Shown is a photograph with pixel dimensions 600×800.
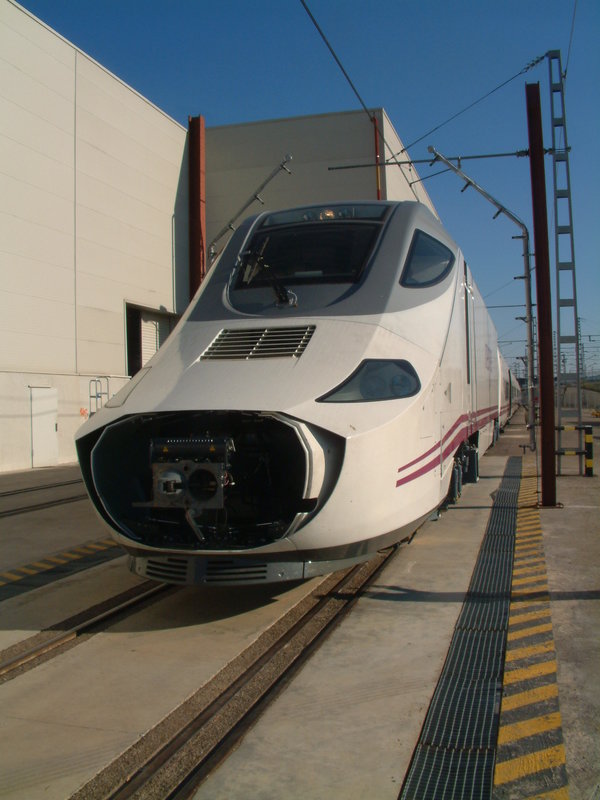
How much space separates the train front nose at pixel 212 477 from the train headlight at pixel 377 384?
0.41 metres

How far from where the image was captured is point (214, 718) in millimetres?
3758

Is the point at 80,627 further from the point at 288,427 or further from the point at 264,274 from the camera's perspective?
the point at 264,274

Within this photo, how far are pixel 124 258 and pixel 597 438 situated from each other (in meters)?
16.6

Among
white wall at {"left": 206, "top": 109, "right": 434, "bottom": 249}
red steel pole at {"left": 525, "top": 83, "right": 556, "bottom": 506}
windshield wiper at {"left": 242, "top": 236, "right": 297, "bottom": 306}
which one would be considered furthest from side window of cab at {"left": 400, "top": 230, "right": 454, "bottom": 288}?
white wall at {"left": 206, "top": 109, "right": 434, "bottom": 249}

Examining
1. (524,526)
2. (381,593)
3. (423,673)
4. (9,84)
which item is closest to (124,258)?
(9,84)

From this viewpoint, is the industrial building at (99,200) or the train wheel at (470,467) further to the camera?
the industrial building at (99,200)

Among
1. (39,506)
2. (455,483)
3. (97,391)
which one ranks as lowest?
(39,506)

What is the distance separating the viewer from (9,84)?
62.1 feet

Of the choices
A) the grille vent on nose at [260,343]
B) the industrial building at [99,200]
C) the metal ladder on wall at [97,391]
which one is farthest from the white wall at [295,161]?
the grille vent on nose at [260,343]

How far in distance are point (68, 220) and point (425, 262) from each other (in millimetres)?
16976

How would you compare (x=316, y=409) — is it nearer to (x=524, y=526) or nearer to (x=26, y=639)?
(x=26, y=639)

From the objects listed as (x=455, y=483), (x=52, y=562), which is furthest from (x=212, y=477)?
(x=455, y=483)

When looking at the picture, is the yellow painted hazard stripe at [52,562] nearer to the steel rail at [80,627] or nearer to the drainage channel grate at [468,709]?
the steel rail at [80,627]

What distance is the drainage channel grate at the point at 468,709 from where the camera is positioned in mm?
3133
